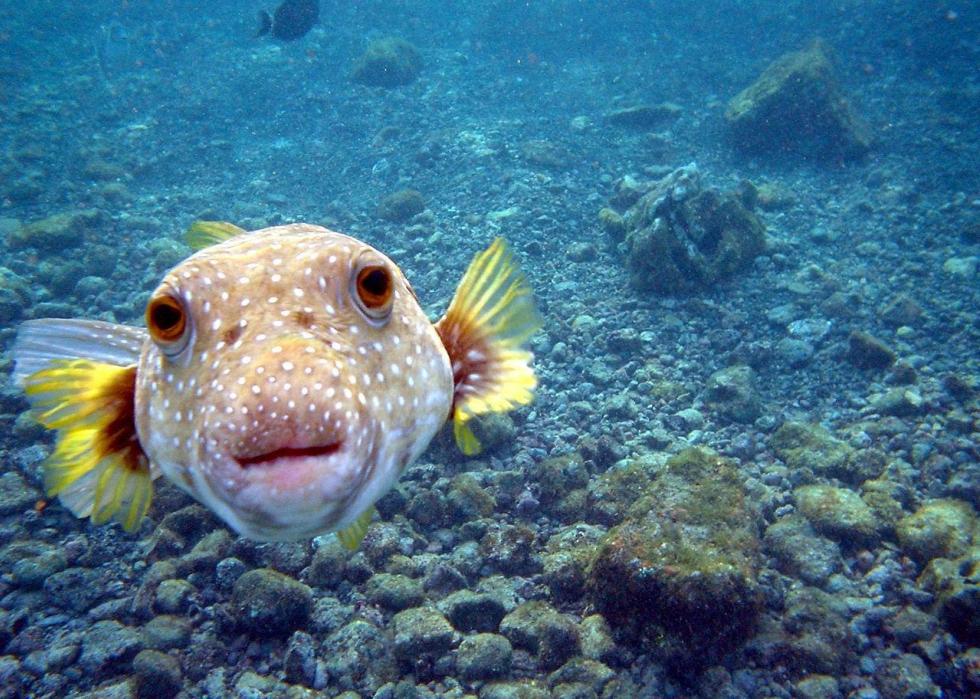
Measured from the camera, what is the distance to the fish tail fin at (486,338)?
2.95 metres

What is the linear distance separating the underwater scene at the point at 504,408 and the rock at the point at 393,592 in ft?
0.42

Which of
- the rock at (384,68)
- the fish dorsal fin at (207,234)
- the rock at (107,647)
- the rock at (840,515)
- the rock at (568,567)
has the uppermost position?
the rock at (384,68)

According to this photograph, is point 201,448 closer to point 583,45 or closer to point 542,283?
point 542,283

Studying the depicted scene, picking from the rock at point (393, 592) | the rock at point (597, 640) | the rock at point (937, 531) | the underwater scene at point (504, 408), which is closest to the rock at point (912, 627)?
the underwater scene at point (504, 408)

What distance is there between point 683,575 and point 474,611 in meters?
1.76

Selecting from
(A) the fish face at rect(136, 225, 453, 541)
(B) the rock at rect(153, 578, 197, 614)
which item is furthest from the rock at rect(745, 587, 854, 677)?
(B) the rock at rect(153, 578, 197, 614)

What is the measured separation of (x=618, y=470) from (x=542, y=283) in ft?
18.2

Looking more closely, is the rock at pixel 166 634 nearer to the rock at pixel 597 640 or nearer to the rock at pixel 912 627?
the rock at pixel 597 640

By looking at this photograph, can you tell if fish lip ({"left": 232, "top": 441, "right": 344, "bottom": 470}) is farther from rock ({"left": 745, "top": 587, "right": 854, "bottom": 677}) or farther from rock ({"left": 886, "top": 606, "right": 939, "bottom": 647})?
rock ({"left": 886, "top": 606, "right": 939, "bottom": 647})

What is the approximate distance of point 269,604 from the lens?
460 cm

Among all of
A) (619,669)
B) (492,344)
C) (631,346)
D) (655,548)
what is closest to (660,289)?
(631,346)

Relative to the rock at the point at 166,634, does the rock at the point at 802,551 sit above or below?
above

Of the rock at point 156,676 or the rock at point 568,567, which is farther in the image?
the rock at point 568,567

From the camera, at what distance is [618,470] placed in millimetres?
6387
